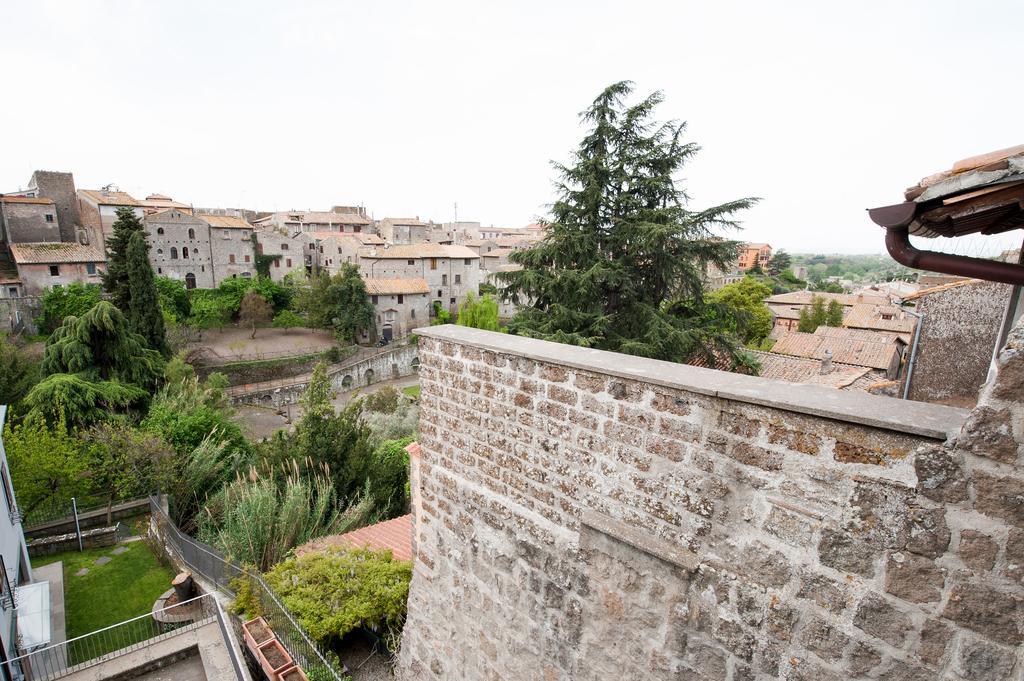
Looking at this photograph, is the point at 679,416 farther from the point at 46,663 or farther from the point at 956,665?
the point at 46,663

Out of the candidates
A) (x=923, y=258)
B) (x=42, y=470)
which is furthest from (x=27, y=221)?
(x=923, y=258)

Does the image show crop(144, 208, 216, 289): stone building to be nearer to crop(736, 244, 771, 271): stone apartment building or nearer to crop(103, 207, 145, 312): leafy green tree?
crop(103, 207, 145, 312): leafy green tree

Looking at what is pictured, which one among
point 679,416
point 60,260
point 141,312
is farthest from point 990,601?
point 60,260

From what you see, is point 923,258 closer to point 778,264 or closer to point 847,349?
point 847,349

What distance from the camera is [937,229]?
217 cm

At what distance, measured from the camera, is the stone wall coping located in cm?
192

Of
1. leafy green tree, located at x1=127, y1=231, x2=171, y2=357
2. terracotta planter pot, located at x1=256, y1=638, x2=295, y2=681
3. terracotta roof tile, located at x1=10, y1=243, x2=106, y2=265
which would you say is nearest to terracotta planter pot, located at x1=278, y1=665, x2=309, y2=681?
terracotta planter pot, located at x1=256, y1=638, x2=295, y2=681

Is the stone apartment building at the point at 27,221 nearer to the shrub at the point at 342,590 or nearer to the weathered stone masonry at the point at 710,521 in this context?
the shrub at the point at 342,590

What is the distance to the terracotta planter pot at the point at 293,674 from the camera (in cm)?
629

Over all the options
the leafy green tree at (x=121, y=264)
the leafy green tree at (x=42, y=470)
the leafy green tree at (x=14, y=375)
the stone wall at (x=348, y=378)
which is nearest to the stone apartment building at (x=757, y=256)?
the stone wall at (x=348, y=378)

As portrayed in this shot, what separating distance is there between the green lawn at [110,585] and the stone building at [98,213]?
107 ft

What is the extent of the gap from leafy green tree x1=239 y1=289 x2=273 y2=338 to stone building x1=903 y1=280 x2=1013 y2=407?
3731 cm

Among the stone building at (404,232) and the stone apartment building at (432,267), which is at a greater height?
the stone building at (404,232)

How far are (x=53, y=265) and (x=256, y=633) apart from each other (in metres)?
35.8
